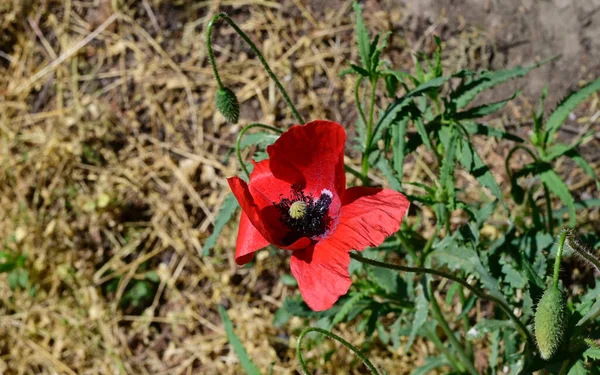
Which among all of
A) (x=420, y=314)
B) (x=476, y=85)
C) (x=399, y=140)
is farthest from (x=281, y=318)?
(x=476, y=85)

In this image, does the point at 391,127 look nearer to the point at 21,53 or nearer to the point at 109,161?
the point at 109,161

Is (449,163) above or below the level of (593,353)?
above

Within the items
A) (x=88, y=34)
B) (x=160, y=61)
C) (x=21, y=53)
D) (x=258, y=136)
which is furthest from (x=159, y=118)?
(x=258, y=136)

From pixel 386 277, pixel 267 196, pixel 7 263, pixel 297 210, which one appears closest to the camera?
pixel 297 210

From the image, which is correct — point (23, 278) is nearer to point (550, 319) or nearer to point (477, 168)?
point (477, 168)

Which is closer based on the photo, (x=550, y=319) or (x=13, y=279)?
(x=550, y=319)

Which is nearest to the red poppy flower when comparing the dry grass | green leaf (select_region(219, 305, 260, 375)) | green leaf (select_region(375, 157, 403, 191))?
green leaf (select_region(375, 157, 403, 191))

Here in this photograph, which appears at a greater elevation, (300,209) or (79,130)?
(79,130)
